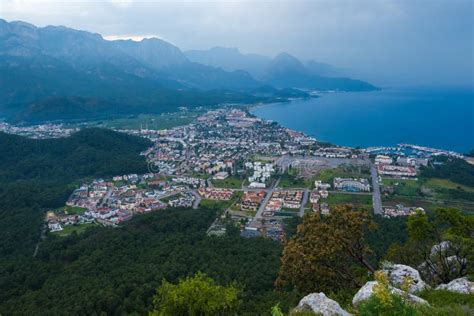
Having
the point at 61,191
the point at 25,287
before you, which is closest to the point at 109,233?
the point at 25,287

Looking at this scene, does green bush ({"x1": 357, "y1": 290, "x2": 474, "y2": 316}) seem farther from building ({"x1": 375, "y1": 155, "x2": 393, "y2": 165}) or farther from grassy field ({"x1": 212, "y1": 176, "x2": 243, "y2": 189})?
building ({"x1": 375, "y1": 155, "x2": 393, "y2": 165})

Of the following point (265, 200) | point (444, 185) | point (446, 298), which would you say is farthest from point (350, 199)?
point (446, 298)

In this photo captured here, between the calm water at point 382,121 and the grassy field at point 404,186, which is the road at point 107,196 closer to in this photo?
the grassy field at point 404,186

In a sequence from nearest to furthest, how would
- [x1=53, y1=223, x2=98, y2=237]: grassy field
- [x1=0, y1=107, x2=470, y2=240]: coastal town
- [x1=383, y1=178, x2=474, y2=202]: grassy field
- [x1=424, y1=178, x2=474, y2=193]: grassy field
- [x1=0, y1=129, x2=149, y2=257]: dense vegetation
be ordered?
1. [x1=0, y1=129, x2=149, y2=257]: dense vegetation
2. [x1=53, y1=223, x2=98, y2=237]: grassy field
3. [x1=0, y1=107, x2=470, y2=240]: coastal town
4. [x1=383, y1=178, x2=474, y2=202]: grassy field
5. [x1=424, y1=178, x2=474, y2=193]: grassy field

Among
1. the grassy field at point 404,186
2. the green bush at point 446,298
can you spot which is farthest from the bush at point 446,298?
the grassy field at point 404,186

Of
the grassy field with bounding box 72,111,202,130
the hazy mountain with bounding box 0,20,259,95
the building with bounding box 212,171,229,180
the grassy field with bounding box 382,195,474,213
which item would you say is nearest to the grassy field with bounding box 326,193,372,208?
the grassy field with bounding box 382,195,474,213

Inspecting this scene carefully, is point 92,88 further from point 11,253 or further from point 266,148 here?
point 11,253
